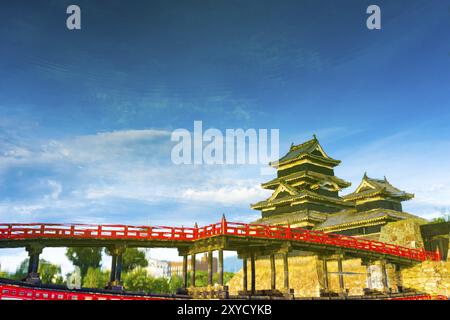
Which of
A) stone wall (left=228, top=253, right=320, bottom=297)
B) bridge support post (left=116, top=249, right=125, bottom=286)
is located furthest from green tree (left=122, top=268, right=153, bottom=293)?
bridge support post (left=116, top=249, right=125, bottom=286)

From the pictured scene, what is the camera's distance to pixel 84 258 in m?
55.1

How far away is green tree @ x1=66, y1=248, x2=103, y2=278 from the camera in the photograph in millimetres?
54884

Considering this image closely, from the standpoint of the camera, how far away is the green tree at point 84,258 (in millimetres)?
54884

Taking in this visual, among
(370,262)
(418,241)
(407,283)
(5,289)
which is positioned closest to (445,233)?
(418,241)

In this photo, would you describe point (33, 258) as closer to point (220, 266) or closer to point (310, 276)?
point (220, 266)

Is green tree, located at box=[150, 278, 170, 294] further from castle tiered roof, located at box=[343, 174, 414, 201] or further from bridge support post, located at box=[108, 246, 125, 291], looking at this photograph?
bridge support post, located at box=[108, 246, 125, 291]

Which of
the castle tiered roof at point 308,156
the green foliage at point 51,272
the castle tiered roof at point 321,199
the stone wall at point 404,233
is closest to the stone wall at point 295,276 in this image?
the castle tiered roof at point 321,199

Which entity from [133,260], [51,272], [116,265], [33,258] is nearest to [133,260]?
[133,260]

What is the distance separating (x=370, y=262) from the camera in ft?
103

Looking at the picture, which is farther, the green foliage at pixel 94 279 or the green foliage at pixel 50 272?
the green foliage at pixel 50 272

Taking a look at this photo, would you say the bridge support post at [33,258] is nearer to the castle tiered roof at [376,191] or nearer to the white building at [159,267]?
the castle tiered roof at [376,191]
